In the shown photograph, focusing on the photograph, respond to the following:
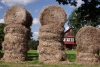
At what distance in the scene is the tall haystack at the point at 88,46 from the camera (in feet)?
58.2

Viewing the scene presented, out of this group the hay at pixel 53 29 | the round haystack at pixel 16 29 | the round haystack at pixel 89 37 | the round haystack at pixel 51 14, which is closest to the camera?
the round haystack at pixel 89 37

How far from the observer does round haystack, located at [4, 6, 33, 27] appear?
21.2 m

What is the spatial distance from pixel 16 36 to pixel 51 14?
11.5 ft

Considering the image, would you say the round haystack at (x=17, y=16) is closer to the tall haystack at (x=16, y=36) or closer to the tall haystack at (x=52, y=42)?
the tall haystack at (x=16, y=36)

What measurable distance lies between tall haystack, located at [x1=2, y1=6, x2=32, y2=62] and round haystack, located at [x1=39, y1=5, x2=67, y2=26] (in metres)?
1.56

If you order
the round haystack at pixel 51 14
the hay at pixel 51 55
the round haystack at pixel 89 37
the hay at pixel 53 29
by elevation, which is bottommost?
the hay at pixel 51 55

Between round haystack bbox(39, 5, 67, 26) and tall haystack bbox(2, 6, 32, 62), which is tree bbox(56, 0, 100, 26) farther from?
tall haystack bbox(2, 6, 32, 62)

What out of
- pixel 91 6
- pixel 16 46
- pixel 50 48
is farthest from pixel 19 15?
pixel 91 6

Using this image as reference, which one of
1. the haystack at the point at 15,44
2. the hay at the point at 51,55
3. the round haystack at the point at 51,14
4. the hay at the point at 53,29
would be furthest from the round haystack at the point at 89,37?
the haystack at the point at 15,44

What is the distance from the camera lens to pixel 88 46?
17938 mm

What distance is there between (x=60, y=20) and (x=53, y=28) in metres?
1.18

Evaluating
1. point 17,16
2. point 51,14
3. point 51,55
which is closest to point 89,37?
point 51,55

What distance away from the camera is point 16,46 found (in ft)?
66.6

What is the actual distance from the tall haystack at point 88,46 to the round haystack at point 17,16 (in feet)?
18.0
